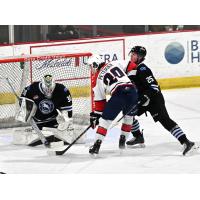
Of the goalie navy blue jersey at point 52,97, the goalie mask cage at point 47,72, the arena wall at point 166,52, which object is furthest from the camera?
the arena wall at point 166,52

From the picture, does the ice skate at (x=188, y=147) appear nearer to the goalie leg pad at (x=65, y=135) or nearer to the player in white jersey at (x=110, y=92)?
the player in white jersey at (x=110, y=92)

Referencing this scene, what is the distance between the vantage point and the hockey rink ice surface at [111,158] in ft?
22.7

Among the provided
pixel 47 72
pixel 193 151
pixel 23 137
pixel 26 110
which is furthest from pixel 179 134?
pixel 47 72

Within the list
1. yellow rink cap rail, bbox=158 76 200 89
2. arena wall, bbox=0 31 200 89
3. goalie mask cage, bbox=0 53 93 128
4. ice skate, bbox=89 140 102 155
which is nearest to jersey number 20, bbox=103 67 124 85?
ice skate, bbox=89 140 102 155

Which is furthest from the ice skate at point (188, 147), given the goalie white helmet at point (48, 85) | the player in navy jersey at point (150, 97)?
the goalie white helmet at point (48, 85)

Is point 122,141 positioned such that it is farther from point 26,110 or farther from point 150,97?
point 26,110

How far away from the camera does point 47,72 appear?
870cm

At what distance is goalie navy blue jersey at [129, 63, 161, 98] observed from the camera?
24.4 ft

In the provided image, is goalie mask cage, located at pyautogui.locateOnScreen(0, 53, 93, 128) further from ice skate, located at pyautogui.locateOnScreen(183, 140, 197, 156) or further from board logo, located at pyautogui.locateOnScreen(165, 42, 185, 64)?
board logo, located at pyautogui.locateOnScreen(165, 42, 185, 64)

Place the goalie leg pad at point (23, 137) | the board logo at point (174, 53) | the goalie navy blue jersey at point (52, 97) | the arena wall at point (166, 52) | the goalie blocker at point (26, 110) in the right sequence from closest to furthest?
the goalie blocker at point (26, 110) → the goalie navy blue jersey at point (52, 97) → the goalie leg pad at point (23, 137) → the arena wall at point (166, 52) → the board logo at point (174, 53)

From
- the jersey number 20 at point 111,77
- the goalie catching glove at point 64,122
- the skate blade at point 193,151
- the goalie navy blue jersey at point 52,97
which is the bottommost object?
the skate blade at point 193,151

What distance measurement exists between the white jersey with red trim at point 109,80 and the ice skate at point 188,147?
0.68 meters

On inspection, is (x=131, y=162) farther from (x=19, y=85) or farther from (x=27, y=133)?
(x=19, y=85)

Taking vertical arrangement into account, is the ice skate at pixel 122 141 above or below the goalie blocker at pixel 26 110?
below
